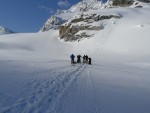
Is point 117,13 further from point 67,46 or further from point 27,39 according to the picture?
point 27,39

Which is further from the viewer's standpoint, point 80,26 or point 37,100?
point 80,26

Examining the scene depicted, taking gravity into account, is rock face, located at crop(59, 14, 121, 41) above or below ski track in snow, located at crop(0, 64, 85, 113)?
above

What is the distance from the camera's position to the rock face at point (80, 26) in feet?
247

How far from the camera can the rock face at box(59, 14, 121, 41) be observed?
7544 centimetres

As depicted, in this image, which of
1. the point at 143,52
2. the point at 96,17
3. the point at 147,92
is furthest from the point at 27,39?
the point at 147,92

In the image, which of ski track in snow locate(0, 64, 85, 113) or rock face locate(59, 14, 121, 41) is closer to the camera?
ski track in snow locate(0, 64, 85, 113)

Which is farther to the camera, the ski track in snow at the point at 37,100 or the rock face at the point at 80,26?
the rock face at the point at 80,26

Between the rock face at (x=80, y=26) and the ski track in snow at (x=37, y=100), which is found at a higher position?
the rock face at (x=80, y=26)

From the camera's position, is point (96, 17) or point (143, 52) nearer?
point (143, 52)

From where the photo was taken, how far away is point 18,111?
8.25m

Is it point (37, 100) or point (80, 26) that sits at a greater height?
point (80, 26)

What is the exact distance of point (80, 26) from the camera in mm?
77688

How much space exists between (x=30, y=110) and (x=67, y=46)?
63.1m

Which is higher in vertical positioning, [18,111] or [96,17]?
[96,17]
